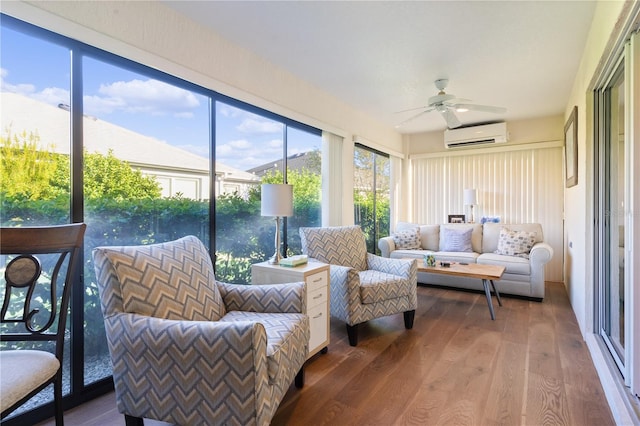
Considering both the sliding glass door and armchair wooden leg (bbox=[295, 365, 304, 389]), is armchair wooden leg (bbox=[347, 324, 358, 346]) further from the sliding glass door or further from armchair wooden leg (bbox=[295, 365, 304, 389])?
the sliding glass door

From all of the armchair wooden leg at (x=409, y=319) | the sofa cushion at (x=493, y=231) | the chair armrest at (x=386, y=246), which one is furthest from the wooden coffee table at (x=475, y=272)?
the sofa cushion at (x=493, y=231)

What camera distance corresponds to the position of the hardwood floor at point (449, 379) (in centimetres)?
170

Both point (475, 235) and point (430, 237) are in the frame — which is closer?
point (475, 235)

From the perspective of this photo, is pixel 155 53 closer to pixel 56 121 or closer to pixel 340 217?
pixel 56 121

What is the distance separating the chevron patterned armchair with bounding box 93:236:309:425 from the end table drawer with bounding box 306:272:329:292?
51cm

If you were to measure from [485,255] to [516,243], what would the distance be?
0.41 metres

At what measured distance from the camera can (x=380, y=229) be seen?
17.6 feet

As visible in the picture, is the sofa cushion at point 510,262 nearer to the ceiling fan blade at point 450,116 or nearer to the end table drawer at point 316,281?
the ceiling fan blade at point 450,116

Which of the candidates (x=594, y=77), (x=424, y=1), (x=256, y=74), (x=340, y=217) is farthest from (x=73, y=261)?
(x=594, y=77)

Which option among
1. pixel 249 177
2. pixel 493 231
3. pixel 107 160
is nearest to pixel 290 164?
pixel 249 177

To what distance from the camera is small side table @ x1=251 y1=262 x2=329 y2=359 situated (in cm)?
226

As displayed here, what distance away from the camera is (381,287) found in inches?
107

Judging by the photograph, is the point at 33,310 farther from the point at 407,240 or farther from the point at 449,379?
the point at 407,240

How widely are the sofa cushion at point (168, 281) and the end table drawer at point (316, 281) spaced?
2.07 feet
